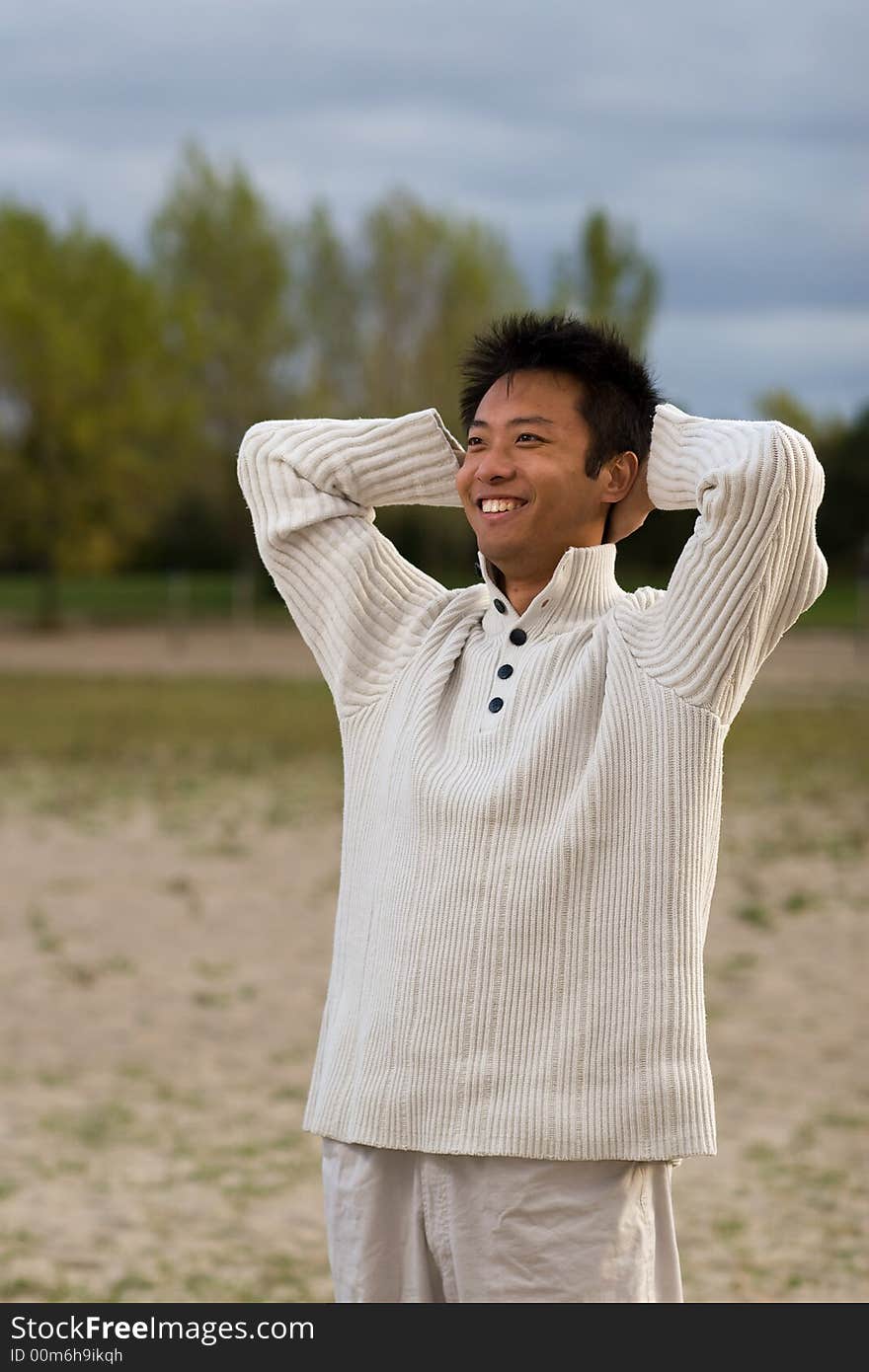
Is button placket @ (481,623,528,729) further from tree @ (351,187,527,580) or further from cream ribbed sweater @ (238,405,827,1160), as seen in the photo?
tree @ (351,187,527,580)

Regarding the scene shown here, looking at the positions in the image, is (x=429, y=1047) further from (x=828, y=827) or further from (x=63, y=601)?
(x=63, y=601)

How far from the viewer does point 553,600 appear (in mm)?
1841

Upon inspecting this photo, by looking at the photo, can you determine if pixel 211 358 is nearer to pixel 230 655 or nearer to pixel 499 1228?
pixel 230 655

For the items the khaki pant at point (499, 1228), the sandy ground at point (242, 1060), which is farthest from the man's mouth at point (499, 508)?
the sandy ground at point (242, 1060)

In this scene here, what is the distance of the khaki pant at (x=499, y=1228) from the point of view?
1699mm

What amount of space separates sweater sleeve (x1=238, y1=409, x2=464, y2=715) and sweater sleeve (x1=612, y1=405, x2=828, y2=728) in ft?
1.12

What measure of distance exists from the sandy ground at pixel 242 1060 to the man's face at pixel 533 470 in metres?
2.18

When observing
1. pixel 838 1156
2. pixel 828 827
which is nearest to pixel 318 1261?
pixel 838 1156

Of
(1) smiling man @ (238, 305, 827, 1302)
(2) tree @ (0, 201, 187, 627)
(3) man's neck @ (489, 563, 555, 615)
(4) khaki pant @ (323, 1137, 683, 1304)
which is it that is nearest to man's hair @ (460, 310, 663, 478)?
(1) smiling man @ (238, 305, 827, 1302)

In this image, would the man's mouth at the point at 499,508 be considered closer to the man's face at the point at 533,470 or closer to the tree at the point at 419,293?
the man's face at the point at 533,470

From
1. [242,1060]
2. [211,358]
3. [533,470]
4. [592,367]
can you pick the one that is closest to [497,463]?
[533,470]

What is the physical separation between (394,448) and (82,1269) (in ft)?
7.55

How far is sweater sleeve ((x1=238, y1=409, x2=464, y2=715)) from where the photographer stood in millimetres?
1964

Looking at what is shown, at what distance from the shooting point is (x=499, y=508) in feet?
5.98
